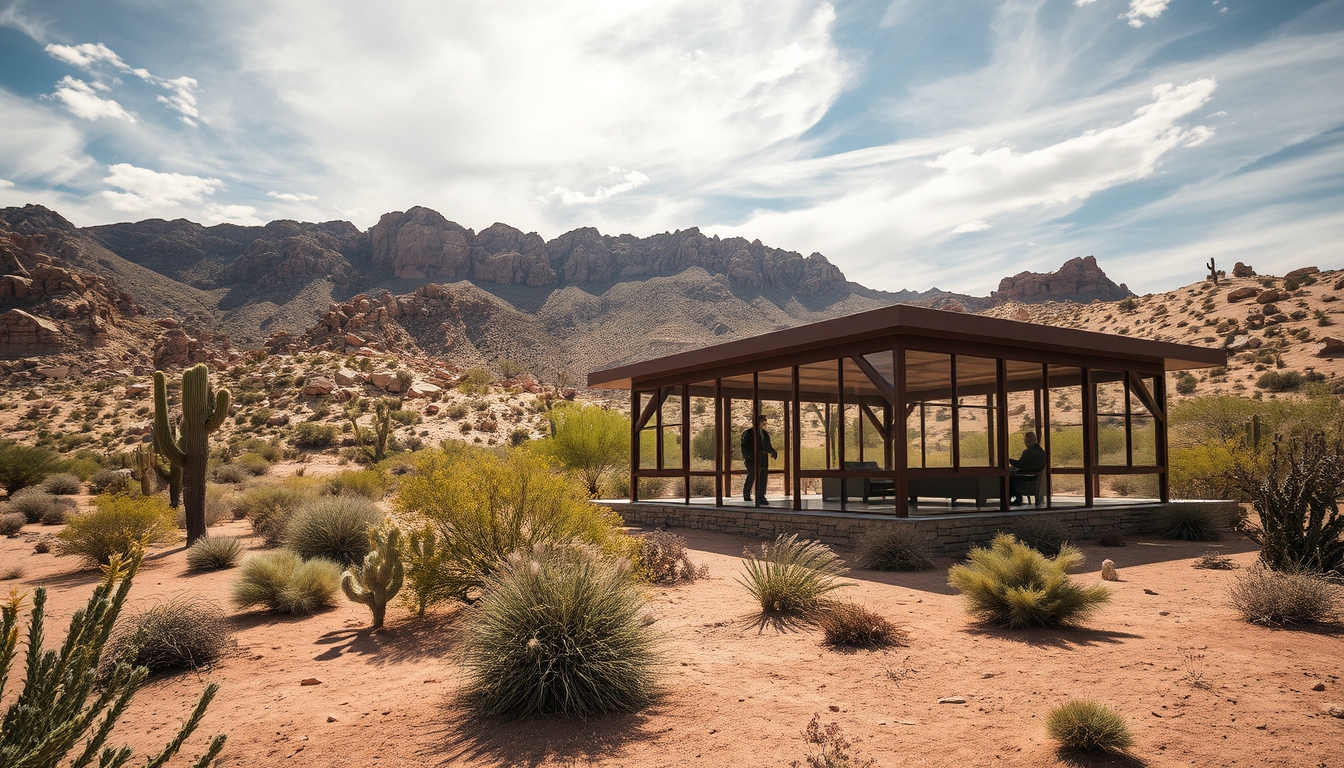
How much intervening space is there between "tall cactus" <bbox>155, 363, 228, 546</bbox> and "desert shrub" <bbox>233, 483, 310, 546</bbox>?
107cm

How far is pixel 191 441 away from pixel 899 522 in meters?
Result: 11.3

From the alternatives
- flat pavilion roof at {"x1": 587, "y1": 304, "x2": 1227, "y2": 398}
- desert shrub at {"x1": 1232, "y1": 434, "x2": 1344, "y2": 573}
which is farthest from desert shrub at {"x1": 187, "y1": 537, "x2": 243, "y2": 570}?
desert shrub at {"x1": 1232, "y1": 434, "x2": 1344, "y2": 573}

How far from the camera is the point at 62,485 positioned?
19094 millimetres

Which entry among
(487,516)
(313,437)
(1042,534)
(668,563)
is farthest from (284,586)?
(313,437)

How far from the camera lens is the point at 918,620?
693 cm

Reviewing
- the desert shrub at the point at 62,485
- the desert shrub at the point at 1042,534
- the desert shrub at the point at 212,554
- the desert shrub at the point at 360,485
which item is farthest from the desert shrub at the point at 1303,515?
the desert shrub at the point at 62,485

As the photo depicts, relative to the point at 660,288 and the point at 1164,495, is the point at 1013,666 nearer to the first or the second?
the point at 1164,495

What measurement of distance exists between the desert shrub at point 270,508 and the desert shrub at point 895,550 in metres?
9.49

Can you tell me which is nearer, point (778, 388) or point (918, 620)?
point (918, 620)

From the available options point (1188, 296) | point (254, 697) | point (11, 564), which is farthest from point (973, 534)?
point (1188, 296)

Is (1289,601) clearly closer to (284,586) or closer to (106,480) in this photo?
(284,586)

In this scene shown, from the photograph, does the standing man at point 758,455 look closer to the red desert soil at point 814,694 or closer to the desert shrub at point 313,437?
the red desert soil at point 814,694

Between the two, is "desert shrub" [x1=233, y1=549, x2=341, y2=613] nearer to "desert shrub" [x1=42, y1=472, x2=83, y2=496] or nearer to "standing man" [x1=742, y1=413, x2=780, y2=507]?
"standing man" [x1=742, y1=413, x2=780, y2=507]

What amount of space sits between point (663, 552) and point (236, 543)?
706cm
